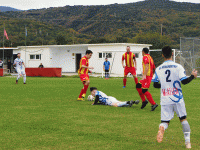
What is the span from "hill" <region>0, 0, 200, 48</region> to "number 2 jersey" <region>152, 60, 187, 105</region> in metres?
61.2

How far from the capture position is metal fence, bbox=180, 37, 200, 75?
26.5m

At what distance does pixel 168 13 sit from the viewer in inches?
3696

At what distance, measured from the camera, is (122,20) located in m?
93.2

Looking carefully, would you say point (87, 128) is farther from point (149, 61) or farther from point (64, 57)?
point (64, 57)

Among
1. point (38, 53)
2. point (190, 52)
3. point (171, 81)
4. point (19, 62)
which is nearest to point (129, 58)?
point (19, 62)

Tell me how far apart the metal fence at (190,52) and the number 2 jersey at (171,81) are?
72.5 ft

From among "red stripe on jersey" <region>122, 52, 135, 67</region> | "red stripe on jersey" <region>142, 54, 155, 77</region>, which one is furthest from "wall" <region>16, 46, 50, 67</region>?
"red stripe on jersey" <region>142, 54, 155, 77</region>

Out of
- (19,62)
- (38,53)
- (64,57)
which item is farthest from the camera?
(64,57)

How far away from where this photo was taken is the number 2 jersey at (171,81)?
516 centimetres

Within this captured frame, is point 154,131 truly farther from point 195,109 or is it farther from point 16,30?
point 16,30

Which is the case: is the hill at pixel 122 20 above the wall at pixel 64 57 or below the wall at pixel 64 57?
above

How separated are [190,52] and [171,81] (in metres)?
22.8

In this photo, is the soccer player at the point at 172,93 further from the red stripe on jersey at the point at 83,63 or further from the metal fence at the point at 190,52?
the metal fence at the point at 190,52

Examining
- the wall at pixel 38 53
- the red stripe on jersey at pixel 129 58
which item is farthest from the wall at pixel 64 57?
the red stripe on jersey at pixel 129 58
